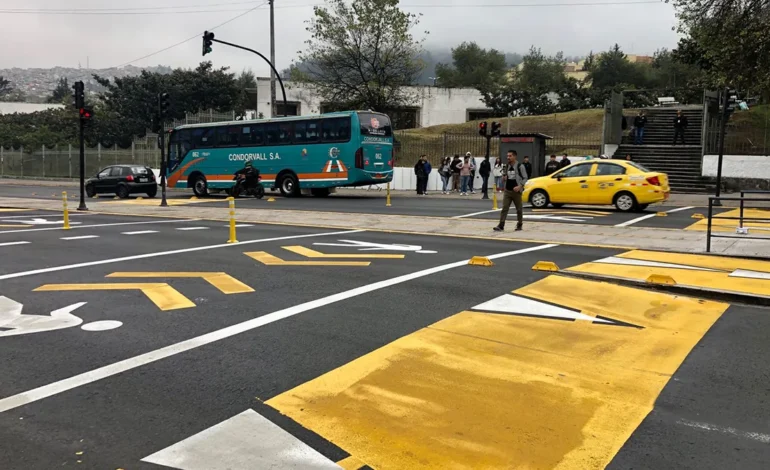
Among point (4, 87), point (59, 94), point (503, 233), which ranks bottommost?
point (503, 233)

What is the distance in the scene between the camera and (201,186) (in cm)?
3130

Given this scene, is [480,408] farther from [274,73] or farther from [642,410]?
[274,73]

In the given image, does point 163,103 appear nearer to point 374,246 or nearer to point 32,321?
point 374,246

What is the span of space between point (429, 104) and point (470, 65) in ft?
136

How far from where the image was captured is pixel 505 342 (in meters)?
5.88

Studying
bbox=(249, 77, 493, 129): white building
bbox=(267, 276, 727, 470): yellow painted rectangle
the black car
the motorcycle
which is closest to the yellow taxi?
bbox=(267, 276, 727, 470): yellow painted rectangle

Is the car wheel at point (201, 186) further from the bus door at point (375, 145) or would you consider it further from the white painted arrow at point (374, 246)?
the white painted arrow at point (374, 246)

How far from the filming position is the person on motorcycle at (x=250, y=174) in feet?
90.4

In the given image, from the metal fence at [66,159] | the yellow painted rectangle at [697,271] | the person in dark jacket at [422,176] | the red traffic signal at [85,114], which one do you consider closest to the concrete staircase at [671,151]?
the person in dark jacket at [422,176]

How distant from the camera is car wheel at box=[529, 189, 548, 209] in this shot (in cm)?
2019

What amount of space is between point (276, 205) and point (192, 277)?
14641 mm

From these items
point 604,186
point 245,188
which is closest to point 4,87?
point 245,188

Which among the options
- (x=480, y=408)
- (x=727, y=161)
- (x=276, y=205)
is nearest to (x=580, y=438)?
(x=480, y=408)

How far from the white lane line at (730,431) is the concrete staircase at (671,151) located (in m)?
26.2
